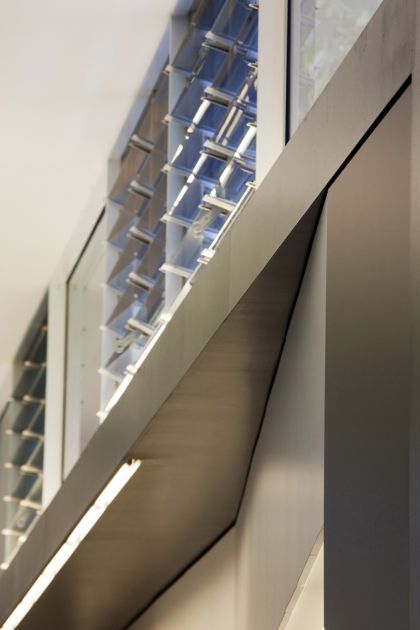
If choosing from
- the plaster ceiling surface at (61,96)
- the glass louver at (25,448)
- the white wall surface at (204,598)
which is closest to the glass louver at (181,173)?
the plaster ceiling surface at (61,96)

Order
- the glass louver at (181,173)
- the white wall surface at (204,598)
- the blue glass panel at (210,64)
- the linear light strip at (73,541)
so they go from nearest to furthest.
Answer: the linear light strip at (73,541) < the white wall surface at (204,598) < the glass louver at (181,173) < the blue glass panel at (210,64)

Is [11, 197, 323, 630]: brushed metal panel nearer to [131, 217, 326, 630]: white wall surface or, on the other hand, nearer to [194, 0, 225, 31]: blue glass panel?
[131, 217, 326, 630]: white wall surface

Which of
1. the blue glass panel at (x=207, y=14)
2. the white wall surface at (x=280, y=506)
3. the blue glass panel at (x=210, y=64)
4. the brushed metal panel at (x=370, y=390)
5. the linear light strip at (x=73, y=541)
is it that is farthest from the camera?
the blue glass panel at (x=207, y=14)

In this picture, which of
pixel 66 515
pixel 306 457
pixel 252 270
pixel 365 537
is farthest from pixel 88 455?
pixel 365 537

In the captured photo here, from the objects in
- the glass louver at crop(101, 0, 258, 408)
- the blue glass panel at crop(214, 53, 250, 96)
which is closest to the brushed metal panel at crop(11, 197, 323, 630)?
the glass louver at crop(101, 0, 258, 408)

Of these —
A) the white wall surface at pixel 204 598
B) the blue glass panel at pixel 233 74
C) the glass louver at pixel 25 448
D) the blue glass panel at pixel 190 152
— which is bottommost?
the white wall surface at pixel 204 598

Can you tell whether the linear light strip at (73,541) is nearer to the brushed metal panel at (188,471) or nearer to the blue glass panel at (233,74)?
the brushed metal panel at (188,471)

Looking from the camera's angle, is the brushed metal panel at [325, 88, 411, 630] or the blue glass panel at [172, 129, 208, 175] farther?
the blue glass panel at [172, 129, 208, 175]

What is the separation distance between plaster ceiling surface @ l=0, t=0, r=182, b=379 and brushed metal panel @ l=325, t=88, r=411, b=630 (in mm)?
4268

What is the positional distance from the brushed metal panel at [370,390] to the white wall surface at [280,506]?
464 mm

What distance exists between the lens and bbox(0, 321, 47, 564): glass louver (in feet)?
47.6

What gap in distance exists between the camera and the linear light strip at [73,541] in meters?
6.01

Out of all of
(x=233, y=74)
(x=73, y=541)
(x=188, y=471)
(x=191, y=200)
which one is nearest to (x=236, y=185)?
(x=233, y=74)

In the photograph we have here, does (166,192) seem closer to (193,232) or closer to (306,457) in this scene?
(193,232)
